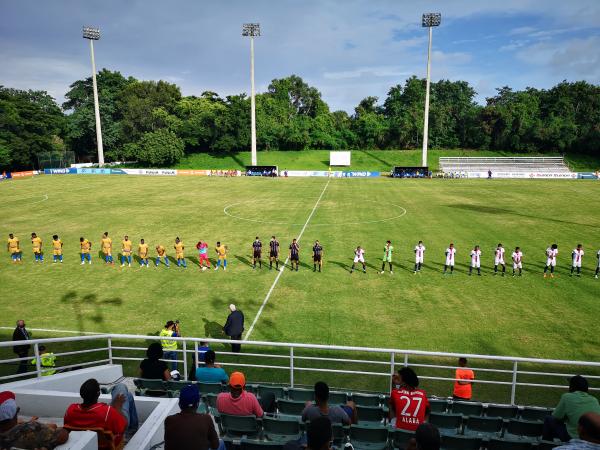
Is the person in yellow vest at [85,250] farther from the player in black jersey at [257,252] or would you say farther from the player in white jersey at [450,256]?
the player in white jersey at [450,256]

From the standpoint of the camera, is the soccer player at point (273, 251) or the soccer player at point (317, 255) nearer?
the soccer player at point (317, 255)

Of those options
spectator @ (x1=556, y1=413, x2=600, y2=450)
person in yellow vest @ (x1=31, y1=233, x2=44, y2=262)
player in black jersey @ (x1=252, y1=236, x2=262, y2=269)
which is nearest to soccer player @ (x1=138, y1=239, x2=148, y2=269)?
player in black jersey @ (x1=252, y1=236, x2=262, y2=269)

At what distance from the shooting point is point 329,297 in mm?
17750

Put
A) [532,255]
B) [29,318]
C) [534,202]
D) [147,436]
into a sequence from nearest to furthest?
[147,436]
[29,318]
[532,255]
[534,202]

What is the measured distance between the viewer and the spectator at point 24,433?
4402 millimetres

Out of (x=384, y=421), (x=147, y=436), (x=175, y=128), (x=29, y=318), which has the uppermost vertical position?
(x=175, y=128)

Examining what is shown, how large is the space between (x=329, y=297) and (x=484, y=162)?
257 ft

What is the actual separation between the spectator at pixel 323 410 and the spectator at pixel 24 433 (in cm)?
296

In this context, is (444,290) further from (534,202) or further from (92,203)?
(92,203)

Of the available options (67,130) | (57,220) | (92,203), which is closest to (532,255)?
(57,220)

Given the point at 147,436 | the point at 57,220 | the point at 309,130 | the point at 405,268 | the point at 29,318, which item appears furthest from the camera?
the point at 309,130

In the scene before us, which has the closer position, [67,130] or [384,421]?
[384,421]

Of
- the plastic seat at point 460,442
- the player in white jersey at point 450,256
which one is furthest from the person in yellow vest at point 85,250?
the plastic seat at point 460,442

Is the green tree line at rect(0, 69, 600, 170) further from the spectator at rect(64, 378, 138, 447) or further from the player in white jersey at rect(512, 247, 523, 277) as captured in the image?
the spectator at rect(64, 378, 138, 447)
